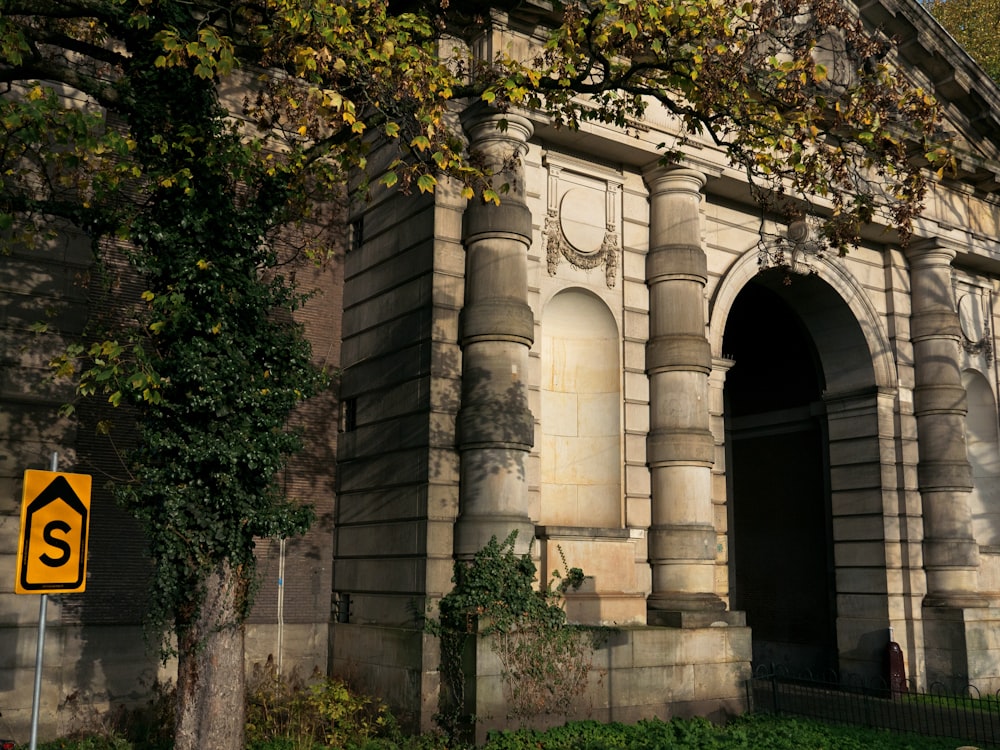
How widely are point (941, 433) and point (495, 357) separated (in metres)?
11.5

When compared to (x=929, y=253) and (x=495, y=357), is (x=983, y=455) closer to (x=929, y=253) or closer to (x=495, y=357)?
(x=929, y=253)

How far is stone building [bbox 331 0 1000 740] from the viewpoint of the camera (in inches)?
588

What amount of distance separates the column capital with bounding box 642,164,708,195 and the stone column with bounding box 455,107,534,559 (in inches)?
121

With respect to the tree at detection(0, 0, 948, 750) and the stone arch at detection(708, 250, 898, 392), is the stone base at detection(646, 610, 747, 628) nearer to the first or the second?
the stone arch at detection(708, 250, 898, 392)

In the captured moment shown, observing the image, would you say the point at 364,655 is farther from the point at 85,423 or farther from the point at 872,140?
the point at 872,140

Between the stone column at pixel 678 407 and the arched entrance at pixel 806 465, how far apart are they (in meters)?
1.69

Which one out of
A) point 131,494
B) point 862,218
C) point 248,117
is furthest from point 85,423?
point 862,218

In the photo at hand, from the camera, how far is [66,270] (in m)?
14.8

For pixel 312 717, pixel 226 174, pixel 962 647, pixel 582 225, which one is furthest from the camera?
pixel 962 647

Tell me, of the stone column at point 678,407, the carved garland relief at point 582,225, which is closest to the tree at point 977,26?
the stone column at point 678,407

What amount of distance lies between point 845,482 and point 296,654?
1227 cm

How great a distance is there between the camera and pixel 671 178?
17641 millimetres

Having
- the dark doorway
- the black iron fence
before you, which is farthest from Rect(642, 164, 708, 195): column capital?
the black iron fence

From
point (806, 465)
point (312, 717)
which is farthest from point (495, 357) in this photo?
point (806, 465)
